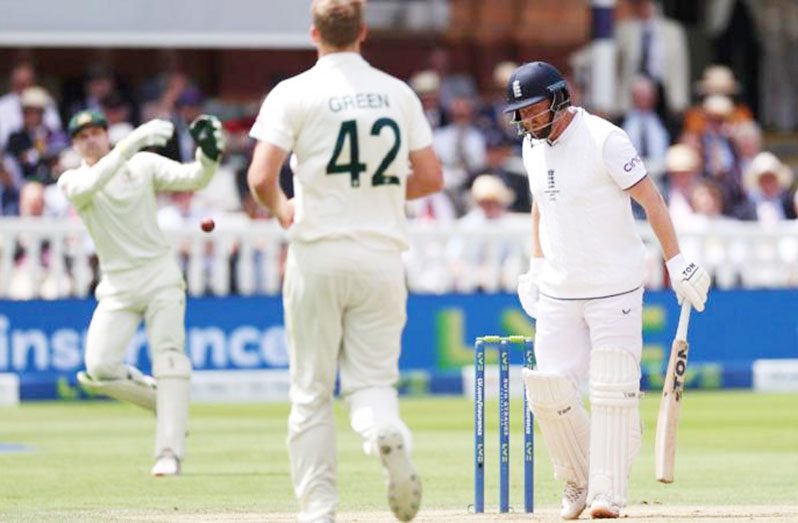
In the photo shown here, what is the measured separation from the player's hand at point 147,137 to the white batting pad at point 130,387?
1249 mm

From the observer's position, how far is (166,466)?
11.9 m

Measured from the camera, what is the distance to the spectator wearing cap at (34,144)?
19.4 metres

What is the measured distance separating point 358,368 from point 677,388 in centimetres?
175

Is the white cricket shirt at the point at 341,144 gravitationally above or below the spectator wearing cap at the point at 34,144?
below

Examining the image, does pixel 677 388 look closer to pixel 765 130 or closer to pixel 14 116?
pixel 14 116

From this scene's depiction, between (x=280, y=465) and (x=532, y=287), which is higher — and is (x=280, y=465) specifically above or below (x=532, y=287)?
below

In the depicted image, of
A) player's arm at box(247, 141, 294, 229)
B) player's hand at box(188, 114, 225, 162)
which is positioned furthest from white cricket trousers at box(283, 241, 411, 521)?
player's hand at box(188, 114, 225, 162)

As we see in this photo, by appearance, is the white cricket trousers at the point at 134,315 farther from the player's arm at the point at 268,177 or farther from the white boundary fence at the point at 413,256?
Answer: the white boundary fence at the point at 413,256

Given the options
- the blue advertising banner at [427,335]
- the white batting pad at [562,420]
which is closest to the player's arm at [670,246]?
the white batting pad at [562,420]

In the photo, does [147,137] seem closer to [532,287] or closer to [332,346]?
[532,287]

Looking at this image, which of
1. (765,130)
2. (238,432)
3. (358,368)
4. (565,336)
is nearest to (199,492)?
(565,336)

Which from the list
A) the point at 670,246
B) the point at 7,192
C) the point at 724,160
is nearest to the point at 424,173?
the point at 670,246

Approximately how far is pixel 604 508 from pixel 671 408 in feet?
1.69

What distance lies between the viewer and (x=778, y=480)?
1141cm
